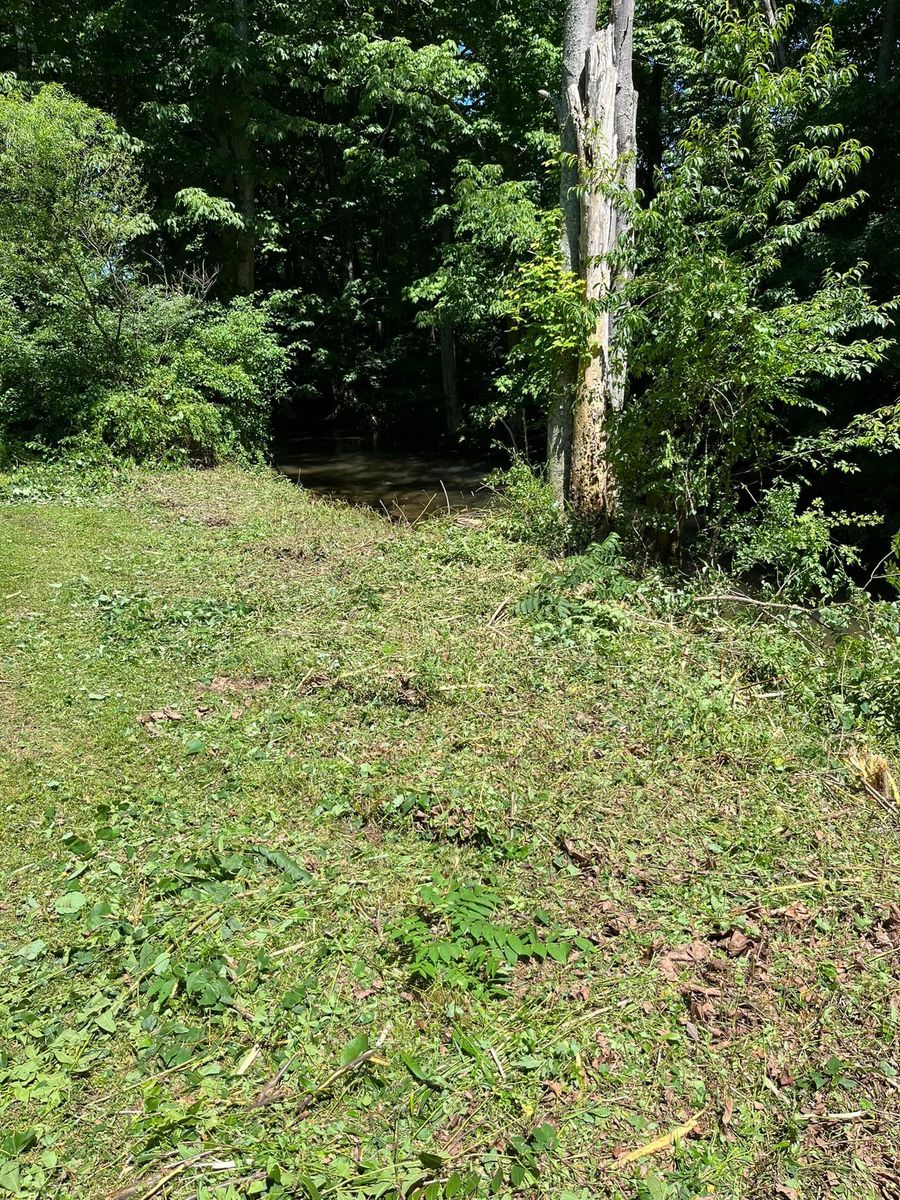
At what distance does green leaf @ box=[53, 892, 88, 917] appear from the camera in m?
3.17

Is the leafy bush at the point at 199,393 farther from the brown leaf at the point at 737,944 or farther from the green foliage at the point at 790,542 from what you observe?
the brown leaf at the point at 737,944

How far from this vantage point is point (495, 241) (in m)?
12.9

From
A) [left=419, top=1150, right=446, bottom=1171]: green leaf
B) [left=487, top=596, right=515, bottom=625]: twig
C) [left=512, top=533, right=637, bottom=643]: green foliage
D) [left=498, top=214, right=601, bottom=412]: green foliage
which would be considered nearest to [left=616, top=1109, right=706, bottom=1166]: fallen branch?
[left=419, top=1150, right=446, bottom=1171]: green leaf

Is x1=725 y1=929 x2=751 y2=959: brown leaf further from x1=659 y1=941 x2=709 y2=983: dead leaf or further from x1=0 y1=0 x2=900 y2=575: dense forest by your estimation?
x1=0 y1=0 x2=900 y2=575: dense forest

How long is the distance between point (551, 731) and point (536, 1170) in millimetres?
2276

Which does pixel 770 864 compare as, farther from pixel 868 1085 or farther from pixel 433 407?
pixel 433 407

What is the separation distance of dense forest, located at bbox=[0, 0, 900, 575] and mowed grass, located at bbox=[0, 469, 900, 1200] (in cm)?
218

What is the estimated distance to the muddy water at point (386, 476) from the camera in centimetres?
1309

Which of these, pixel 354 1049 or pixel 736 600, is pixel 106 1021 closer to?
pixel 354 1049

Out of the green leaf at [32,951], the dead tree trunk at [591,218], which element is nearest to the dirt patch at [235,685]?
the green leaf at [32,951]

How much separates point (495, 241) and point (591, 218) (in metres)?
5.28

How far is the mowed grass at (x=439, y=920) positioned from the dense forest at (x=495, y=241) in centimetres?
218

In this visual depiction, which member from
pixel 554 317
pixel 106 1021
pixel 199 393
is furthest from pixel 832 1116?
pixel 199 393

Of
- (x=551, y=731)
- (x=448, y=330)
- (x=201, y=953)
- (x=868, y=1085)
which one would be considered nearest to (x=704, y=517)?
(x=551, y=731)
